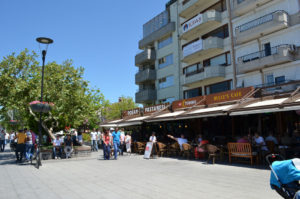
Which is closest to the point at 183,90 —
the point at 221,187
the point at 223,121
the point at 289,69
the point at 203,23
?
the point at 203,23

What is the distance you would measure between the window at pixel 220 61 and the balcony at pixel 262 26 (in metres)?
2.15

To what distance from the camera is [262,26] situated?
19.9 m

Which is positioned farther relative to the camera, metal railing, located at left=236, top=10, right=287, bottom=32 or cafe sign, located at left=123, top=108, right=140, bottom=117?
cafe sign, located at left=123, top=108, right=140, bottom=117

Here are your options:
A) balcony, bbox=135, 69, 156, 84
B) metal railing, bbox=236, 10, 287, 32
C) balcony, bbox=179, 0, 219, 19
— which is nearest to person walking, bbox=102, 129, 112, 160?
metal railing, bbox=236, 10, 287, 32

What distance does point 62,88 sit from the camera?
15.8 m

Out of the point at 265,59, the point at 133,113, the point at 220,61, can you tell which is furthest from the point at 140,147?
the point at 220,61

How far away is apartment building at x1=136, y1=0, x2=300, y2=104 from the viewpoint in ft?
62.2

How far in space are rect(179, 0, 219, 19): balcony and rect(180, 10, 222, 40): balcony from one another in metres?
1.50

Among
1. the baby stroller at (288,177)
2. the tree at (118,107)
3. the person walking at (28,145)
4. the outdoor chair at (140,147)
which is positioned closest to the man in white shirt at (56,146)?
the person walking at (28,145)

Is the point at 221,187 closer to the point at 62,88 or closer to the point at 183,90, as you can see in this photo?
the point at 62,88

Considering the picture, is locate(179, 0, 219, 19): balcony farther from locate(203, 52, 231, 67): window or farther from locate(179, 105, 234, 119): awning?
locate(179, 105, 234, 119): awning

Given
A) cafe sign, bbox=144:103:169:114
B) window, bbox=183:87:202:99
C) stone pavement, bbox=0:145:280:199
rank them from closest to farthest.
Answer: stone pavement, bbox=0:145:280:199, cafe sign, bbox=144:103:169:114, window, bbox=183:87:202:99

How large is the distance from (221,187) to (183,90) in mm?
22885

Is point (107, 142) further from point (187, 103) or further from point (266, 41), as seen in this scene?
point (266, 41)
